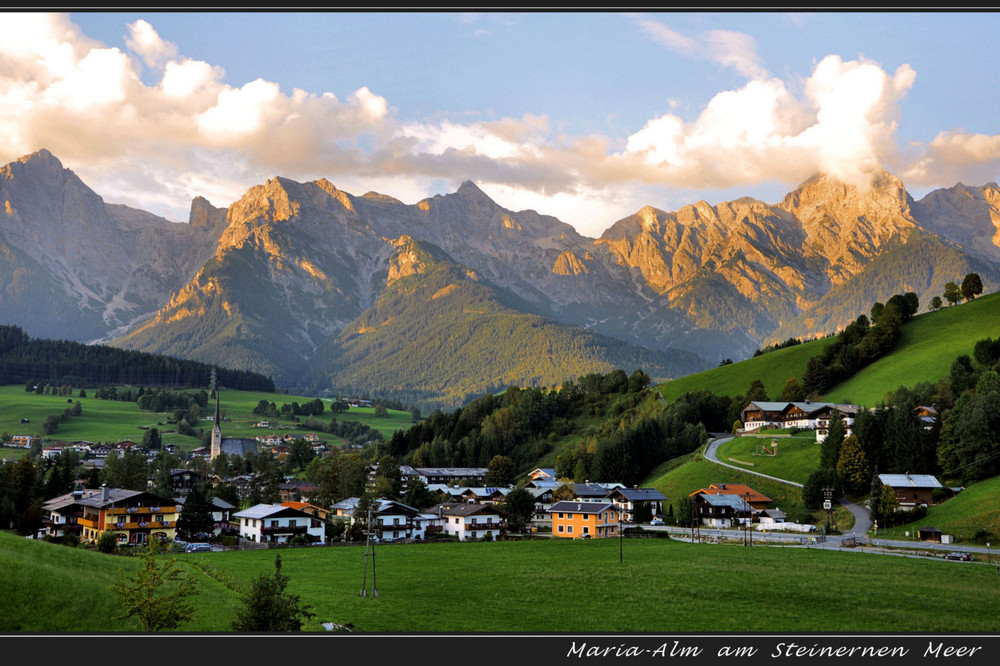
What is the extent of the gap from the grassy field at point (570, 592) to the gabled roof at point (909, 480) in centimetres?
2779

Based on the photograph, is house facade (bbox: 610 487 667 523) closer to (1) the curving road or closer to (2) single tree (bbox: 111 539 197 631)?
(1) the curving road

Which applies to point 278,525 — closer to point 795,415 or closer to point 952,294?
point 795,415

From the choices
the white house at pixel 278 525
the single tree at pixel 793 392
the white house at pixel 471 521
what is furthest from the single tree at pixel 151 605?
the single tree at pixel 793 392

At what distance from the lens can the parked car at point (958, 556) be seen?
6406 cm

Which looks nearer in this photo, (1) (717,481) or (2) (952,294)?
(1) (717,481)

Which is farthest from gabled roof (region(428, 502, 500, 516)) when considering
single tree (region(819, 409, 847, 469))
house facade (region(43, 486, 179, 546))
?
single tree (region(819, 409, 847, 469))

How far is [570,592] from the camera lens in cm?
4962

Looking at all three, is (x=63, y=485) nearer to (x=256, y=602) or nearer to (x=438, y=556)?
(x=438, y=556)

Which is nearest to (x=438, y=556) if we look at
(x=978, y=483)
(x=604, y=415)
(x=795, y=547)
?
(x=795, y=547)

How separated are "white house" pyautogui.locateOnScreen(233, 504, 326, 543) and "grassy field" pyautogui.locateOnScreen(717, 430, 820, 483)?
193 ft

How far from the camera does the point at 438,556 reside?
248 ft

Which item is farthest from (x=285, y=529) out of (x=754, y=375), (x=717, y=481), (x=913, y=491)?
(x=754, y=375)

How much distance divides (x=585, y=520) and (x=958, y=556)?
42811 millimetres
